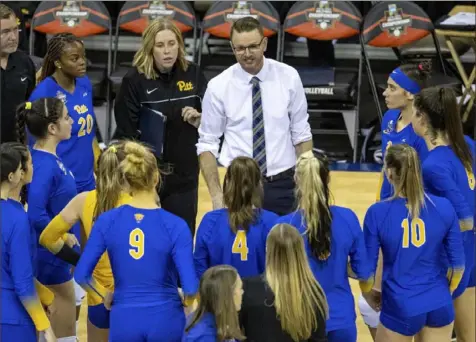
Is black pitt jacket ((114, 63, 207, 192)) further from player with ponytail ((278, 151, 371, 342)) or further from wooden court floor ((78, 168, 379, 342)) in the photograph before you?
wooden court floor ((78, 168, 379, 342))

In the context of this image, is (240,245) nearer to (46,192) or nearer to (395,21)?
(46,192)

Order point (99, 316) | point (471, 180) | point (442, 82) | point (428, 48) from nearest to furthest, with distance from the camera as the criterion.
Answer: point (99, 316) < point (471, 180) < point (442, 82) < point (428, 48)

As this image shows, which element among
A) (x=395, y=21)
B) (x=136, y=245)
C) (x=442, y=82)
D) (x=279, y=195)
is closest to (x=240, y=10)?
(x=395, y=21)

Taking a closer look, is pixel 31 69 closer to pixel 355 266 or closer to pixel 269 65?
pixel 269 65

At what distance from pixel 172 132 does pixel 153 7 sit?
4.02m

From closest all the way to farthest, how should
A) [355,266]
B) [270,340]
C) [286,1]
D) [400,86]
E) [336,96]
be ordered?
[270,340] → [355,266] → [400,86] → [336,96] → [286,1]

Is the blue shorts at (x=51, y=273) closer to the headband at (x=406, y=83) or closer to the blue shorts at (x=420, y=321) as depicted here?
the blue shorts at (x=420, y=321)

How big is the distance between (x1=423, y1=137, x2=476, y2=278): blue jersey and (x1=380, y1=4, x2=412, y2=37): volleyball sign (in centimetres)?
449

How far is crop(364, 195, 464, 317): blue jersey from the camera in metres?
4.29

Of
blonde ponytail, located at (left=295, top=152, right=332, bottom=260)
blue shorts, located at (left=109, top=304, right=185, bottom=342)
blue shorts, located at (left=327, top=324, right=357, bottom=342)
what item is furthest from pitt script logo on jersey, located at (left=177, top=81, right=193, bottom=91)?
blue shorts, located at (left=327, top=324, right=357, bottom=342)

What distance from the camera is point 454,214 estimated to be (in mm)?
4324

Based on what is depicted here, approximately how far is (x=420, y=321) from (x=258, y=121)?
131 centimetres

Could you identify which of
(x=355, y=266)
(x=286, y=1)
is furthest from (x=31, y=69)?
(x=286, y=1)

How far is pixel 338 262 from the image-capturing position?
408 cm
